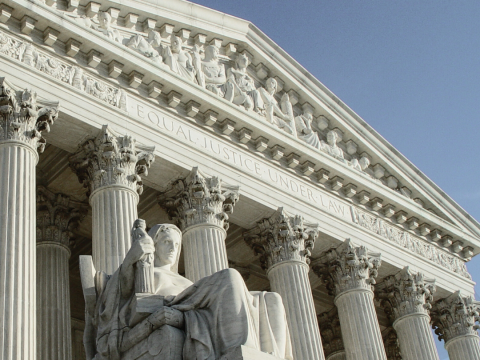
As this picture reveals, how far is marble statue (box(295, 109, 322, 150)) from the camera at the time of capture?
26391mm

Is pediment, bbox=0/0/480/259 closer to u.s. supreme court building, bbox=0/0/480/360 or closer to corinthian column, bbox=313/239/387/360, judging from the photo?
u.s. supreme court building, bbox=0/0/480/360

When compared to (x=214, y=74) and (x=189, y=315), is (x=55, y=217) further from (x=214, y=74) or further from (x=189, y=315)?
(x=189, y=315)

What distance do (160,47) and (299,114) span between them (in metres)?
6.48

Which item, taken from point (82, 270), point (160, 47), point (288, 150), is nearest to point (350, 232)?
point (288, 150)

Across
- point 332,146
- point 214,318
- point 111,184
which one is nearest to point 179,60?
point 111,184

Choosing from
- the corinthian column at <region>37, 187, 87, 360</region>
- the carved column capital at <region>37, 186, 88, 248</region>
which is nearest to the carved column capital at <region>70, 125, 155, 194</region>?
the carved column capital at <region>37, 186, 88, 248</region>

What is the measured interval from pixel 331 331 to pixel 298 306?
358 inches

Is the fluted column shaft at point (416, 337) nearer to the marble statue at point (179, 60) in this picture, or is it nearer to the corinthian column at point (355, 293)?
the corinthian column at point (355, 293)

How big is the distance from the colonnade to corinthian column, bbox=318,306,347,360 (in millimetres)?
2978

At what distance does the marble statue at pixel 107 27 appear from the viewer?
20906 mm

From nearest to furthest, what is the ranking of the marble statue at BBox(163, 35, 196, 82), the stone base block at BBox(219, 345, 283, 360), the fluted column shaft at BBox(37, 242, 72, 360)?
the stone base block at BBox(219, 345, 283, 360)
the fluted column shaft at BBox(37, 242, 72, 360)
the marble statue at BBox(163, 35, 196, 82)

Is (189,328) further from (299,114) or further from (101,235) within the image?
(299,114)

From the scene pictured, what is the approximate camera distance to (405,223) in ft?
95.3

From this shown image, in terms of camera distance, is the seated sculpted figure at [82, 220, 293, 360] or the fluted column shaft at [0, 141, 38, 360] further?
the fluted column shaft at [0, 141, 38, 360]
